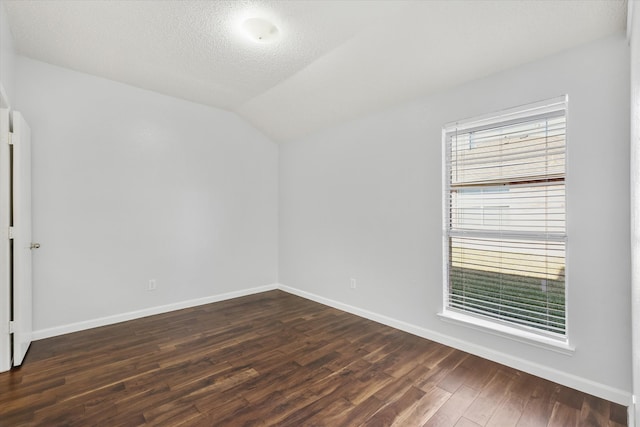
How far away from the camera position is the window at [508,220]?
239cm

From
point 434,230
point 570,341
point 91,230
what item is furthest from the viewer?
point 91,230

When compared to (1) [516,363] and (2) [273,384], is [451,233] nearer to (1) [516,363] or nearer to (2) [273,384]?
(1) [516,363]

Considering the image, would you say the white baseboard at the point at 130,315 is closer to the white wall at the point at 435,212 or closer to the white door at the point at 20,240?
the white door at the point at 20,240

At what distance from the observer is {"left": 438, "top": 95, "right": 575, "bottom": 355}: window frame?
89.9 inches

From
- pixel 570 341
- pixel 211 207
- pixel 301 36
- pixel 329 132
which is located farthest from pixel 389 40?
pixel 211 207

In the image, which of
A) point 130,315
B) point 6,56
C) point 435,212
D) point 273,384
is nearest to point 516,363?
point 435,212

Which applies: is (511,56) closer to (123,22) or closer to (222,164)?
(123,22)

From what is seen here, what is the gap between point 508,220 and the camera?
103 inches

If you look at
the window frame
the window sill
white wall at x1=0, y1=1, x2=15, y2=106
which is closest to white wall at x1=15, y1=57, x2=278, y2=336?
white wall at x1=0, y1=1, x2=15, y2=106

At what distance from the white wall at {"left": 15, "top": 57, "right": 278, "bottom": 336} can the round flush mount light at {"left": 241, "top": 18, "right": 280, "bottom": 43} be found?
1.95 meters

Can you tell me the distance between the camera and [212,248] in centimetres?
435

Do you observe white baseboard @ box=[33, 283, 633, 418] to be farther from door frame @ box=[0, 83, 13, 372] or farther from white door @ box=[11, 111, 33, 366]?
door frame @ box=[0, 83, 13, 372]

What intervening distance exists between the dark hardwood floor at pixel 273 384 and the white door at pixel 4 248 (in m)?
0.22

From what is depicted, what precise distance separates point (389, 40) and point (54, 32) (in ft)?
9.21
